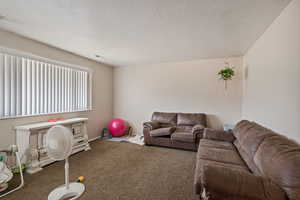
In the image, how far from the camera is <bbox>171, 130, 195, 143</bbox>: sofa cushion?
3178 millimetres

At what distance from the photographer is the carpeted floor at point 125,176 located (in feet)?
5.75

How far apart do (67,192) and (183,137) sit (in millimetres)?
2412

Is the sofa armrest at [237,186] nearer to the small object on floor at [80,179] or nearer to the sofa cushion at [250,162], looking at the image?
the sofa cushion at [250,162]

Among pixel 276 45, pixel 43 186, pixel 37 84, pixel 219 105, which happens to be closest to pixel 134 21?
pixel 276 45

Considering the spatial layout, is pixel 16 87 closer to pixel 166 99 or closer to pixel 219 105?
pixel 166 99

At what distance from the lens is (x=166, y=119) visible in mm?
4012

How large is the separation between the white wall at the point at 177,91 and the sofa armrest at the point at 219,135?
116cm

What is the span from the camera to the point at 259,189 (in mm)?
1037

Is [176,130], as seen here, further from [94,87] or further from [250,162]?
[94,87]

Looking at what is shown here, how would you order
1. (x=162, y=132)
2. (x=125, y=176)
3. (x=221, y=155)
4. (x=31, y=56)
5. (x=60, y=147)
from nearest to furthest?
(x=60, y=147) < (x=221, y=155) < (x=125, y=176) < (x=31, y=56) < (x=162, y=132)

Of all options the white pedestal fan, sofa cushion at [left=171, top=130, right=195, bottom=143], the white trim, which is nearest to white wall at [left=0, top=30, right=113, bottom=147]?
the white trim

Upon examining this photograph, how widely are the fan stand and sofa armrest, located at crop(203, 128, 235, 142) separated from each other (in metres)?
2.40

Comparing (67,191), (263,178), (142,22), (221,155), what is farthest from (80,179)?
(142,22)

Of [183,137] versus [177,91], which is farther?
[177,91]
